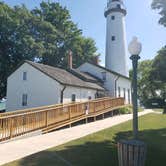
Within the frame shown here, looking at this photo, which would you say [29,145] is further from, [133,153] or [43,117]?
[133,153]

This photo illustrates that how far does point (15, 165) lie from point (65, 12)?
35714mm

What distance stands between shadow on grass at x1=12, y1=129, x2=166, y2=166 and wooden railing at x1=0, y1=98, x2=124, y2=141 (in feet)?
9.51

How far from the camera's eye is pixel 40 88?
73.3 feet

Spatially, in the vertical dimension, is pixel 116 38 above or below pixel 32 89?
above

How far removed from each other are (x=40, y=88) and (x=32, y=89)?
39.1 inches

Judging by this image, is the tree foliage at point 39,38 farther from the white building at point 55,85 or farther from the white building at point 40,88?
the white building at point 40,88

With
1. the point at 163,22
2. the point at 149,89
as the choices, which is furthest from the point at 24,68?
the point at 149,89

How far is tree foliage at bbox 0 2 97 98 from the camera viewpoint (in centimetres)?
3138

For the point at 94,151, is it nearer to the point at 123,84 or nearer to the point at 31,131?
the point at 31,131

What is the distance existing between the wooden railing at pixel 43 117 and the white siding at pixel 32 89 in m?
3.85

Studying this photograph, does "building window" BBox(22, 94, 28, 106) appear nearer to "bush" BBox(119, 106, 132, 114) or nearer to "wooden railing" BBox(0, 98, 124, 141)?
"wooden railing" BBox(0, 98, 124, 141)

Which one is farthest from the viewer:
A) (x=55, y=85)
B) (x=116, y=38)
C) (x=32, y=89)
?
(x=116, y=38)

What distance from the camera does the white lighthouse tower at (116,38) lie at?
34.1 metres

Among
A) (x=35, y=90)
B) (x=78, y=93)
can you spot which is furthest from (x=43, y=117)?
(x=78, y=93)
